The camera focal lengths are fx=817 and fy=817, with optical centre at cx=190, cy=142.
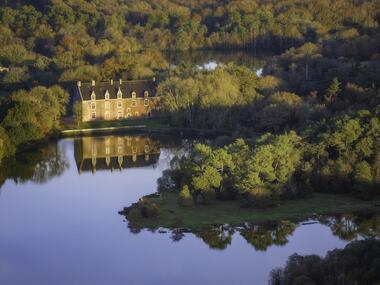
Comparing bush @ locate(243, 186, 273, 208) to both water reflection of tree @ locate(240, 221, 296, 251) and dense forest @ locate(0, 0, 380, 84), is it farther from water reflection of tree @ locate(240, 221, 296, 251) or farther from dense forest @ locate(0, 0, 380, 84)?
dense forest @ locate(0, 0, 380, 84)

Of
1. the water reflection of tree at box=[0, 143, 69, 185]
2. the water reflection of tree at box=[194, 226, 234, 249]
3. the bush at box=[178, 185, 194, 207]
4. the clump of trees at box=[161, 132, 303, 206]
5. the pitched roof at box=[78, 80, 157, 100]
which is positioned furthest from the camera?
the pitched roof at box=[78, 80, 157, 100]

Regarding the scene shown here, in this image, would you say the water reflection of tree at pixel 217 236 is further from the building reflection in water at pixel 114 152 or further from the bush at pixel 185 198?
the building reflection in water at pixel 114 152

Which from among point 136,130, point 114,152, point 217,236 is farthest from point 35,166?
point 217,236

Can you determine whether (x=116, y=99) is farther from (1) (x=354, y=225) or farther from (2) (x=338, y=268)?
(2) (x=338, y=268)

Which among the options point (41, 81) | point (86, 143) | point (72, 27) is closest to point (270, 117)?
point (86, 143)

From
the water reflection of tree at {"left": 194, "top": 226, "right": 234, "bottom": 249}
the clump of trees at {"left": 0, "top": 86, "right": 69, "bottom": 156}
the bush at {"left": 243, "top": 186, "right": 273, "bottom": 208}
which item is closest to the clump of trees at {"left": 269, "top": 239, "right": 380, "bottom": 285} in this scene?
the water reflection of tree at {"left": 194, "top": 226, "right": 234, "bottom": 249}

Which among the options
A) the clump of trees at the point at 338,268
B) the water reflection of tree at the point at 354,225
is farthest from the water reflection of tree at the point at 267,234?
the clump of trees at the point at 338,268
